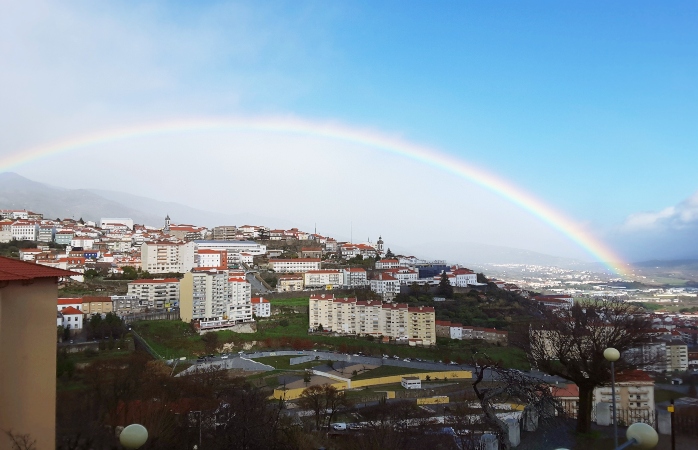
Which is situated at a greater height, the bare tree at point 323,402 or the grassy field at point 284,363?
the bare tree at point 323,402

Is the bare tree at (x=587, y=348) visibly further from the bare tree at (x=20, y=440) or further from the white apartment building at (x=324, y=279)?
the white apartment building at (x=324, y=279)

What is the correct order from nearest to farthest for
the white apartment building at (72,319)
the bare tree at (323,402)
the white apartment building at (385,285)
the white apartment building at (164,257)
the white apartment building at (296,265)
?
the bare tree at (323,402) → the white apartment building at (72,319) → the white apartment building at (164,257) → the white apartment building at (385,285) → the white apartment building at (296,265)

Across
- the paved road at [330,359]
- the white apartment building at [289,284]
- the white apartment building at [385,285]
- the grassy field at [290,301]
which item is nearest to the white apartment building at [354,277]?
the white apartment building at [385,285]

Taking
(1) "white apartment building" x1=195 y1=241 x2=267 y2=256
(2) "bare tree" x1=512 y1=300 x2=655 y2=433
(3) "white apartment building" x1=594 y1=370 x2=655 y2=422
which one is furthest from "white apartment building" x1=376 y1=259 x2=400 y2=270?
(3) "white apartment building" x1=594 y1=370 x2=655 y2=422

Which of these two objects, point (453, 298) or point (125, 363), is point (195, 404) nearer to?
point (125, 363)

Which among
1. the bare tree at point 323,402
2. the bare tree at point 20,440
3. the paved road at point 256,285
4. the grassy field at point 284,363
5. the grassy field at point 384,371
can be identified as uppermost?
the bare tree at point 20,440

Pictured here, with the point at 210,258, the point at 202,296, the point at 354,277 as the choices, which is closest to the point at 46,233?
the point at 210,258

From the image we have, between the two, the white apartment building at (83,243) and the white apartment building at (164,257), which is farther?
the white apartment building at (83,243)

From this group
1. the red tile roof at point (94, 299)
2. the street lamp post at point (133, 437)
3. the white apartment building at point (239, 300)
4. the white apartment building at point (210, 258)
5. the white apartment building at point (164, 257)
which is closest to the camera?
the street lamp post at point (133, 437)

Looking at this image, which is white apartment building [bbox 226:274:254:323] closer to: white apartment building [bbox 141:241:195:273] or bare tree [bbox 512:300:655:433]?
white apartment building [bbox 141:241:195:273]

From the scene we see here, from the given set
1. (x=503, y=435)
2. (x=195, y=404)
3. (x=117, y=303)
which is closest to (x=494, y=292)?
(x=117, y=303)
